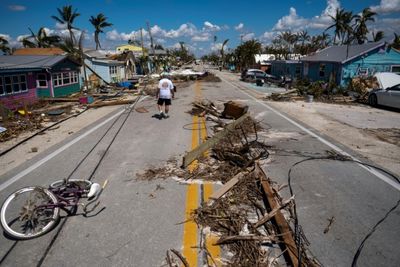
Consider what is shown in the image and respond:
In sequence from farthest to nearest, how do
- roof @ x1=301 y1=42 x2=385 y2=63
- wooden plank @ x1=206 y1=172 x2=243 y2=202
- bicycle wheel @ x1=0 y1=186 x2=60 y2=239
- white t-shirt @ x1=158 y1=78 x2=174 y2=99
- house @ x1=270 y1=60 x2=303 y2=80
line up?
1. house @ x1=270 y1=60 x2=303 y2=80
2. roof @ x1=301 y1=42 x2=385 y2=63
3. white t-shirt @ x1=158 y1=78 x2=174 y2=99
4. wooden plank @ x1=206 y1=172 x2=243 y2=202
5. bicycle wheel @ x1=0 y1=186 x2=60 y2=239

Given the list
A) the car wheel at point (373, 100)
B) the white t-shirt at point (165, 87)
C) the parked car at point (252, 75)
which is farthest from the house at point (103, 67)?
the car wheel at point (373, 100)

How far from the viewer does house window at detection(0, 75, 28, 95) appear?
1720 centimetres

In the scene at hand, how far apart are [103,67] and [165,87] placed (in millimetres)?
26540

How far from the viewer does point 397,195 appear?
535cm

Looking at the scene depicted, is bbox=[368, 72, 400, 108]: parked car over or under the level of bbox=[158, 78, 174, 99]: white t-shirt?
under

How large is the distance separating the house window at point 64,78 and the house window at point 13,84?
328cm

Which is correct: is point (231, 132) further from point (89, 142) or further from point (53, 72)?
point (53, 72)

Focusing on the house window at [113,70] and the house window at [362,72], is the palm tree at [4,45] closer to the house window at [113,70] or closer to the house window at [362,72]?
the house window at [113,70]

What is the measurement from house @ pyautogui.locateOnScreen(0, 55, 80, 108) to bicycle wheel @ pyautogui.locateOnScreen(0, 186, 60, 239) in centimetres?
1394

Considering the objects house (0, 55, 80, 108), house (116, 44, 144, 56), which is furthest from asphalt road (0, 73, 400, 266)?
house (116, 44, 144, 56)

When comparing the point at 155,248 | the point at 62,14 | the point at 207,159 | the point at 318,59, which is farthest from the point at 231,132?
the point at 62,14

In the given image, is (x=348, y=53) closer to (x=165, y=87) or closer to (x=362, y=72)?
(x=362, y=72)

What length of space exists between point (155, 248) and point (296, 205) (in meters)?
2.49

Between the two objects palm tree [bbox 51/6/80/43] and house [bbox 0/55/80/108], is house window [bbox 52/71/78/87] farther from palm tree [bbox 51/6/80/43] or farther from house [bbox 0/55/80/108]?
palm tree [bbox 51/6/80/43]
